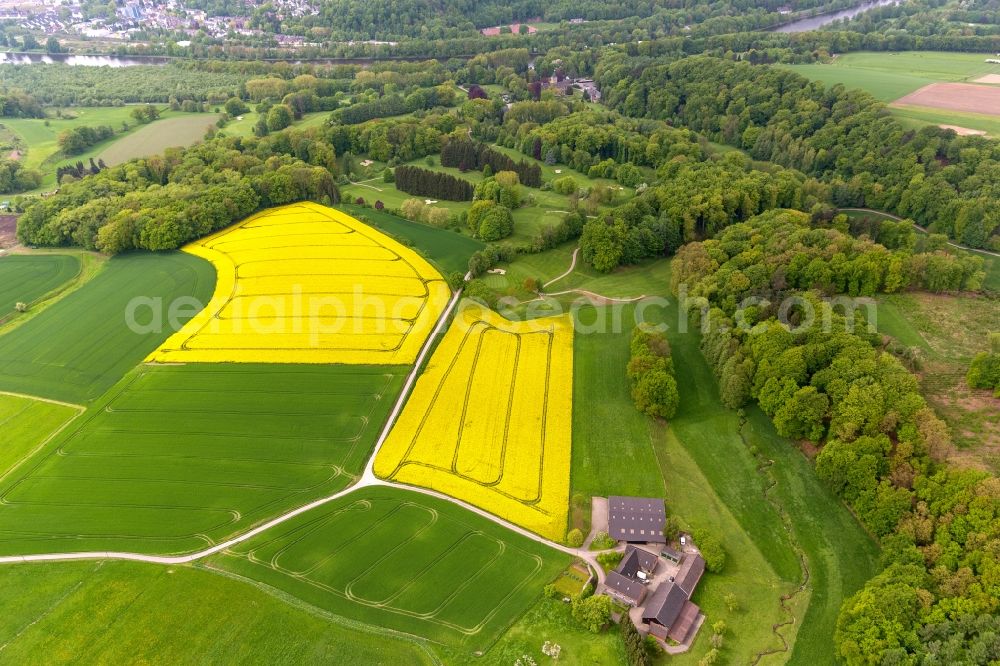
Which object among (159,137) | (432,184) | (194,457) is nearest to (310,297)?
(194,457)

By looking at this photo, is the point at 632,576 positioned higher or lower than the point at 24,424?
lower

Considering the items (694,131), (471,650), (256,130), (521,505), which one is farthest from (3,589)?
(694,131)

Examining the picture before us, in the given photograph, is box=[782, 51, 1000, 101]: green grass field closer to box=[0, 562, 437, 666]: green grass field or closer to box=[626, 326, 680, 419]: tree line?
box=[626, 326, 680, 419]: tree line

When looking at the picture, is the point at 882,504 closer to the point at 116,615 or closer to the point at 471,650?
the point at 471,650

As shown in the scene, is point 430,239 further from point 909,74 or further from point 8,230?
point 909,74

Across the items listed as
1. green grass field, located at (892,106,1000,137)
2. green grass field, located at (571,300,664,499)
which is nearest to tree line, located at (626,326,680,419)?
green grass field, located at (571,300,664,499)
